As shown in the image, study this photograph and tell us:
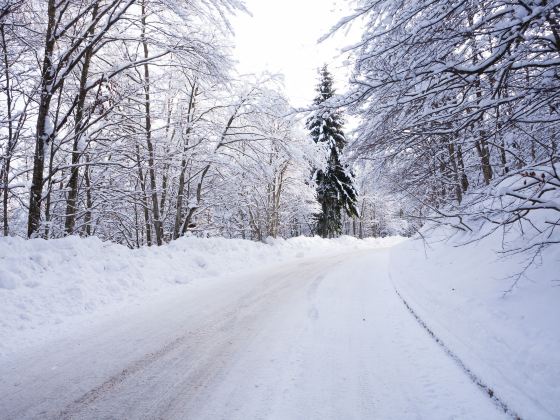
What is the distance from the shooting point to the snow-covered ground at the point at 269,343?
2.75m

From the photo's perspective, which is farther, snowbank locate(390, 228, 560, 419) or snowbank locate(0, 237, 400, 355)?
snowbank locate(0, 237, 400, 355)

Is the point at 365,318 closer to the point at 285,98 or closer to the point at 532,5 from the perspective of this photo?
the point at 532,5

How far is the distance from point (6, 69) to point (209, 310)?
6.34 meters

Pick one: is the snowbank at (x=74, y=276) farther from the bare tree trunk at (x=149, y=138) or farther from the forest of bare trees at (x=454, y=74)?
the forest of bare trees at (x=454, y=74)

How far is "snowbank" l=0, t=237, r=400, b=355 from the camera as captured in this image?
15.8 feet

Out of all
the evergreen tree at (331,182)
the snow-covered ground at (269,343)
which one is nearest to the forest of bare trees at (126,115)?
the snow-covered ground at (269,343)

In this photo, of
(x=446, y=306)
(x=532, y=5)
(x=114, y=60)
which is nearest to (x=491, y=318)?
(x=446, y=306)

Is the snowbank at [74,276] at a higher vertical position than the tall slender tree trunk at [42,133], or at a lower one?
lower

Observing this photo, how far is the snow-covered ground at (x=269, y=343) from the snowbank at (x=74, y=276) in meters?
0.03

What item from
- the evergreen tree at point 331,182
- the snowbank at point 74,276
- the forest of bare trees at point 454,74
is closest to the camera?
the forest of bare trees at point 454,74

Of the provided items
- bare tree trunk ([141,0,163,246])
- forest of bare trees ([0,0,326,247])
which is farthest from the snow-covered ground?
bare tree trunk ([141,0,163,246])

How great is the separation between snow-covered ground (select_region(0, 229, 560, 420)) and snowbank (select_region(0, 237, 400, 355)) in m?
0.03

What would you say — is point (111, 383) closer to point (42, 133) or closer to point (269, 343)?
point (269, 343)

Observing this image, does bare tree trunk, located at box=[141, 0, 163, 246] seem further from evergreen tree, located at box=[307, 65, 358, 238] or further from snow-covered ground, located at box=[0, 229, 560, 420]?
evergreen tree, located at box=[307, 65, 358, 238]
